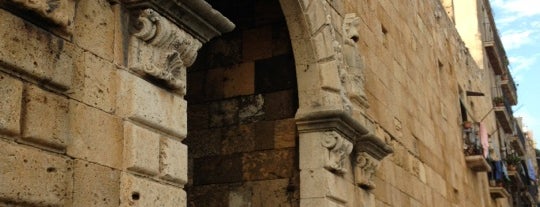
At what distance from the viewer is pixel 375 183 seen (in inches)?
278

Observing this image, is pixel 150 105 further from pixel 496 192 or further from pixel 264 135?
pixel 496 192

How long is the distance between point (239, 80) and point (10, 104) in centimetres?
402

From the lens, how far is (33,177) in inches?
109

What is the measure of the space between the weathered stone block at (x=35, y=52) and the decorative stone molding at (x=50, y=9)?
0.05 m

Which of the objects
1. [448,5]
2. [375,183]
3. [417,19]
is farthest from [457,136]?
[448,5]

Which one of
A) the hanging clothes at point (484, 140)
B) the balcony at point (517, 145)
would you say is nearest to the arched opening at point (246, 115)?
the hanging clothes at point (484, 140)

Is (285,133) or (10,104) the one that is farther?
(285,133)

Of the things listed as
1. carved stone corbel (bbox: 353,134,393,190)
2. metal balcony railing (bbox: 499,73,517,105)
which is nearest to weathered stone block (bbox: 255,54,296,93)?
carved stone corbel (bbox: 353,134,393,190)

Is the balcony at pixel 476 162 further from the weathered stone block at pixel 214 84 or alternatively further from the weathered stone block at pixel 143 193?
the weathered stone block at pixel 143 193

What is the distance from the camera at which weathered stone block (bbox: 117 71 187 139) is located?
3.37 meters

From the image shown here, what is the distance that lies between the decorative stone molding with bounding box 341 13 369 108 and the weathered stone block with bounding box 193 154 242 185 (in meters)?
1.24

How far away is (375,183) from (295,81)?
147 centimetres

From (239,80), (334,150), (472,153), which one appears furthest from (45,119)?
(472,153)

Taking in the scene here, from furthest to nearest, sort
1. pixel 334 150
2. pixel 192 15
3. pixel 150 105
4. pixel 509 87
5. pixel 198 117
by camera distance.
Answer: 1. pixel 509 87
2. pixel 198 117
3. pixel 334 150
4. pixel 192 15
5. pixel 150 105
